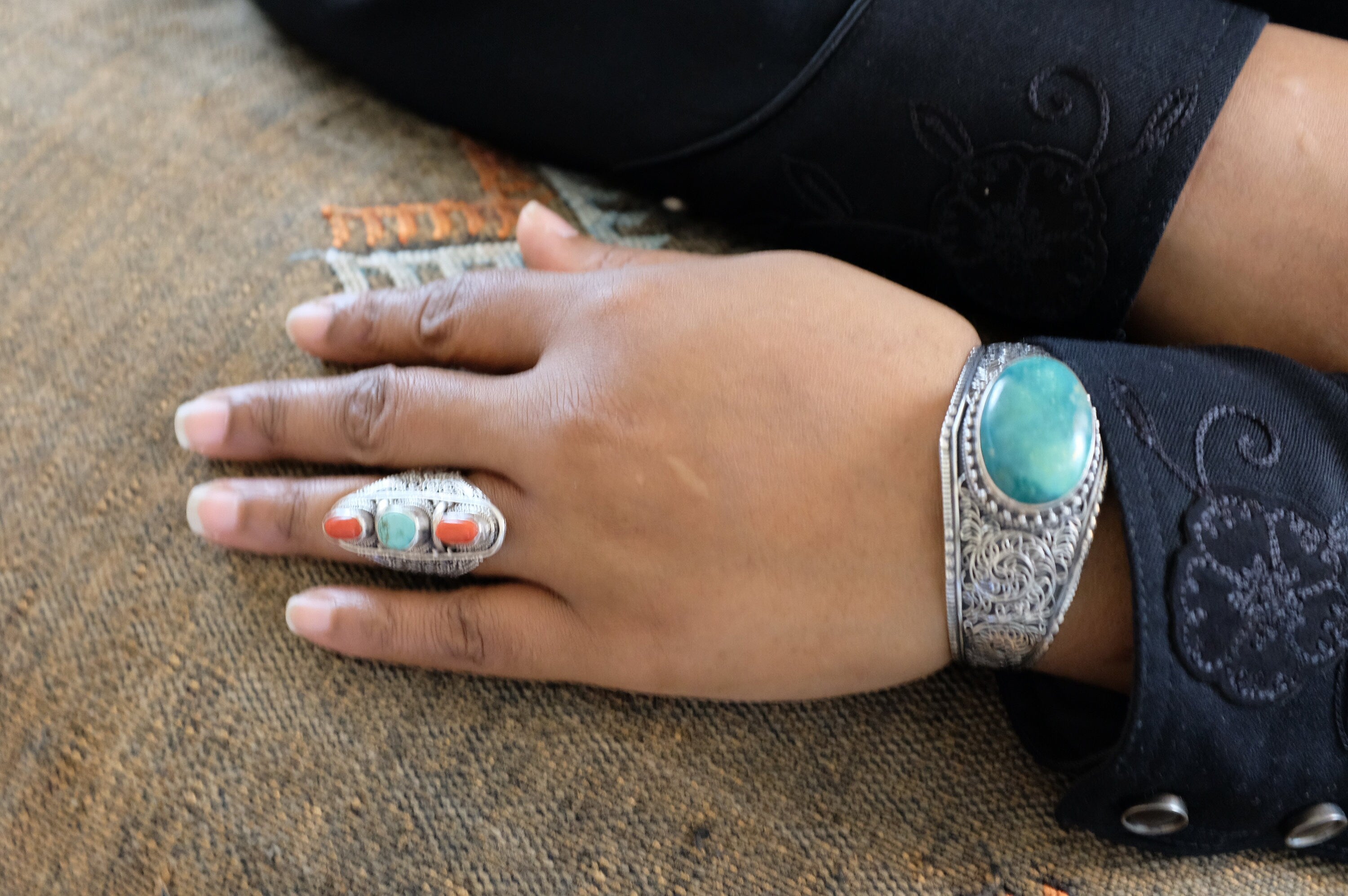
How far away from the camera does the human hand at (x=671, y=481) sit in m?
0.59

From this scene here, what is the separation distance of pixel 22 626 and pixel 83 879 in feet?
0.57

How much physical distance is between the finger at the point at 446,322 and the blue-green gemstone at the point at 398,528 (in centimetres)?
15

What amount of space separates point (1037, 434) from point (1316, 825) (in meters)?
0.28

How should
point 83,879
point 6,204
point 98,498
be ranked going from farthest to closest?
point 6,204
point 98,498
point 83,879

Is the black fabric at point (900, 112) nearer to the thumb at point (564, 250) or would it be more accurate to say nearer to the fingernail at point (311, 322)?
the thumb at point (564, 250)

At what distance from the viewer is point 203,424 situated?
668 mm

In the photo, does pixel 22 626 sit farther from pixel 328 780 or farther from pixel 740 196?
pixel 740 196

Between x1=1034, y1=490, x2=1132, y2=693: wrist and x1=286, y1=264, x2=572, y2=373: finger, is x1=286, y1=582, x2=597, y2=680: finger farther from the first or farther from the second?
x1=1034, y1=490, x2=1132, y2=693: wrist

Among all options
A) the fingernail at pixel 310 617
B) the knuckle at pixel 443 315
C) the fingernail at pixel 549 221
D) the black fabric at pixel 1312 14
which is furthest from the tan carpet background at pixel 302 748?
the black fabric at pixel 1312 14

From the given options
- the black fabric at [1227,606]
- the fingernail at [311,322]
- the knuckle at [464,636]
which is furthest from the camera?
the fingernail at [311,322]

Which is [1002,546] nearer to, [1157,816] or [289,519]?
[1157,816]

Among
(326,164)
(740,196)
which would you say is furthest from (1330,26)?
(326,164)

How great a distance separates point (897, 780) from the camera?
1.95 ft

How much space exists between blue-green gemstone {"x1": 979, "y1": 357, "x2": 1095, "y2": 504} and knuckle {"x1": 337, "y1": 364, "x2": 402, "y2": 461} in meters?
0.41
